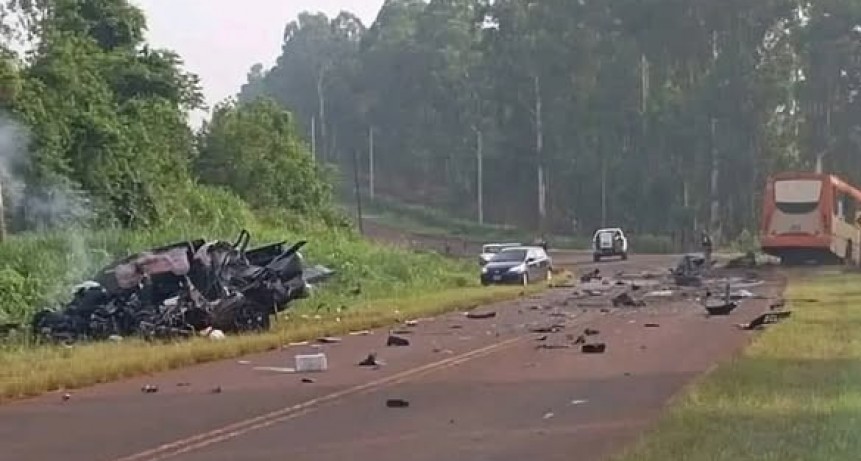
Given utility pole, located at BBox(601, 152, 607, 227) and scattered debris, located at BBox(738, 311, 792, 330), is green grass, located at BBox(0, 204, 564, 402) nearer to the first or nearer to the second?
scattered debris, located at BBox(738, 311, 792, 330)

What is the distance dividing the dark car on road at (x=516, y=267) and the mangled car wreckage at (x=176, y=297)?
19196 millimetres

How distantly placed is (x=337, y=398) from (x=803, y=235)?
1759 inches

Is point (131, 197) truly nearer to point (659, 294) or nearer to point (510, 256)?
point (510, 256)

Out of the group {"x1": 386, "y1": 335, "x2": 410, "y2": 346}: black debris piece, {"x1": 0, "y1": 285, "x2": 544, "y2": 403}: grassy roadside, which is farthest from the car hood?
{"x1": 386, "y1": 335, "x2": 410, "y2": 346}: black debris piece

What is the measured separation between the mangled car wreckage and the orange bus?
3254cm

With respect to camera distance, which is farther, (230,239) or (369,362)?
(230,239)

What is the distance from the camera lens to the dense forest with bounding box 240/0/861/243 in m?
87.3

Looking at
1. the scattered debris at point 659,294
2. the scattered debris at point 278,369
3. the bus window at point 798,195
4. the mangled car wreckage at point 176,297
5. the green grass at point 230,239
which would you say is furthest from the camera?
the bus window at point 798,195

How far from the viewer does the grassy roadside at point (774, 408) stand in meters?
12.7

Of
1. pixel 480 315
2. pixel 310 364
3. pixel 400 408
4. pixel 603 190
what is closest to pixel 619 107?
pixel 603 190

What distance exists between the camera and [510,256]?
5222 cm

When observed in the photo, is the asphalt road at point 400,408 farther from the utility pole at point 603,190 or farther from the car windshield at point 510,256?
the utility pole at point 603,190

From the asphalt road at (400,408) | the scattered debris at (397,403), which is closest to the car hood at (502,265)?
the asphalt road at (400,408)

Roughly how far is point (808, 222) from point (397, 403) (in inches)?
1770
